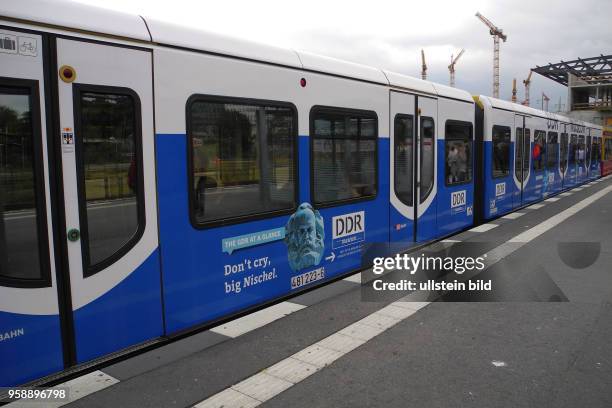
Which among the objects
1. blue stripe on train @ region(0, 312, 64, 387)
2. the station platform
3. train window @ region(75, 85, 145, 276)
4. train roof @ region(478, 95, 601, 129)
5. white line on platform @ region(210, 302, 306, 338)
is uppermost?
train roof @ region(478, 95, 601, 129)

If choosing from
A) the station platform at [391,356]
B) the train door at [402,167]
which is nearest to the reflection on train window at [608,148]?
the train door at [402,167]

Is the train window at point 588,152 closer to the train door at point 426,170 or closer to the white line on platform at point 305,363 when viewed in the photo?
the train door at point 426,170

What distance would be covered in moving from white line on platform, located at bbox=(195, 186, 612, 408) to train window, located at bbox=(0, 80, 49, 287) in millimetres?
1483

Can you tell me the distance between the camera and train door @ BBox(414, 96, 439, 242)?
7.84 metres

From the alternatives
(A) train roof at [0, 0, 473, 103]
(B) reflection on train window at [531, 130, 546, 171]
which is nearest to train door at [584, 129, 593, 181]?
(B) reflection on train window at [531, 130, 546, 171]

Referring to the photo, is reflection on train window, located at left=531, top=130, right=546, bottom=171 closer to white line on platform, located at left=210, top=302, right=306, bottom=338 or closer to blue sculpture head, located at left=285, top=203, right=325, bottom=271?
blue sculpture head, located at left=285, top=203, right=325, bottom=271

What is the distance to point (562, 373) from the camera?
12.5ft

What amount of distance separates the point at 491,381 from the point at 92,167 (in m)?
3.36

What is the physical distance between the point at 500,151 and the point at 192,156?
908 cm

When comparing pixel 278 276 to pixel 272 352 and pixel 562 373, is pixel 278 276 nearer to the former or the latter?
pixel 272 352

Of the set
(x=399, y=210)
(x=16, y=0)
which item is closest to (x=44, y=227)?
(x=16, y=0)

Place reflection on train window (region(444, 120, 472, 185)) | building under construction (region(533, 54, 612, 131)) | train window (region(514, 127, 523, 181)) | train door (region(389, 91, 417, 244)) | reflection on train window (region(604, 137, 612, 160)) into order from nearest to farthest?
train door (region(389, 91, 417, 244)), reflection on train window (region(444, 120, 472, 185)), train window (region(514, 127, 523, 181)), reflection on train window (region(604, 137, 612, 160)), building under construction (region(533, 54, 612, 131))

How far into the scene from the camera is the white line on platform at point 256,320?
4637mm

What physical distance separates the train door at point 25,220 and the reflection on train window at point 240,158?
4.04 feet
